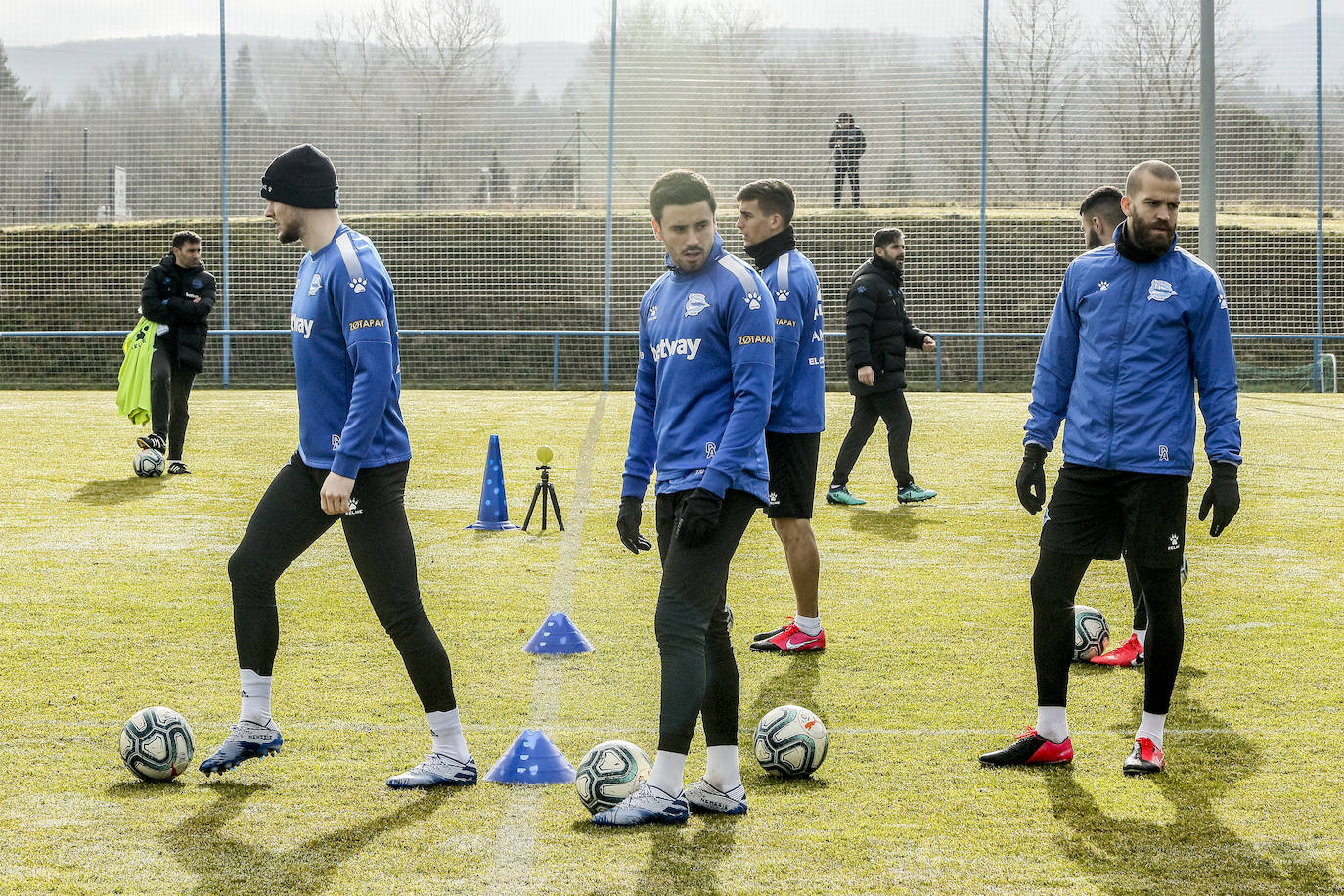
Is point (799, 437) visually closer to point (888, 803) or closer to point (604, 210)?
point (888, 803)

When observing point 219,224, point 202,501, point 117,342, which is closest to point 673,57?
point 219,224

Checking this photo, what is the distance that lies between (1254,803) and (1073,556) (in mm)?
965

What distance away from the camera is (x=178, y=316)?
40.8 feet

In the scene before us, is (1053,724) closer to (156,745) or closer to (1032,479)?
(1032,479)

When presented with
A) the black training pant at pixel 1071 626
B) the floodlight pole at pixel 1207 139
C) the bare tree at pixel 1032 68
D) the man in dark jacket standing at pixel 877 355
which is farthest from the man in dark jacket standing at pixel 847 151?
the black training pant at pixel 1071 626

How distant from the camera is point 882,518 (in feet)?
35.3

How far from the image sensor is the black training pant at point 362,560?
4.62 m

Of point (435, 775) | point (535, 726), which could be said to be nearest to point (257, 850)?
point (435, 775)

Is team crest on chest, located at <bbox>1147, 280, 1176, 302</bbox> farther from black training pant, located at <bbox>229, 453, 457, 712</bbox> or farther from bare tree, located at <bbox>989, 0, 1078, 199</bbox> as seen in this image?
bare tree, located at <bbox>989, 0, 1078, 199</bbox>

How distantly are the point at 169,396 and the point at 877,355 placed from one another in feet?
20.3

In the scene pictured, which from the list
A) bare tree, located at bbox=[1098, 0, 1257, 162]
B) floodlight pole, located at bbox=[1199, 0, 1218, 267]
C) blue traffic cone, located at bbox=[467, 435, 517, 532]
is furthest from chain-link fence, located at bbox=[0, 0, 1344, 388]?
blue traffic cone, located at bbox=[467, 435, 517, 532]

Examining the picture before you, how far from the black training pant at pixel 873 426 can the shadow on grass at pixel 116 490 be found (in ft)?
18.4

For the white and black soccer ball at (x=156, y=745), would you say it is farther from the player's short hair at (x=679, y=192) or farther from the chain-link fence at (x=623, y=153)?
the chain-link fence at (x=623, y=153)

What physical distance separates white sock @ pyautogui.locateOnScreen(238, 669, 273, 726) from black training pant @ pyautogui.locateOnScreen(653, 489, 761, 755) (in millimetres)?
1445
